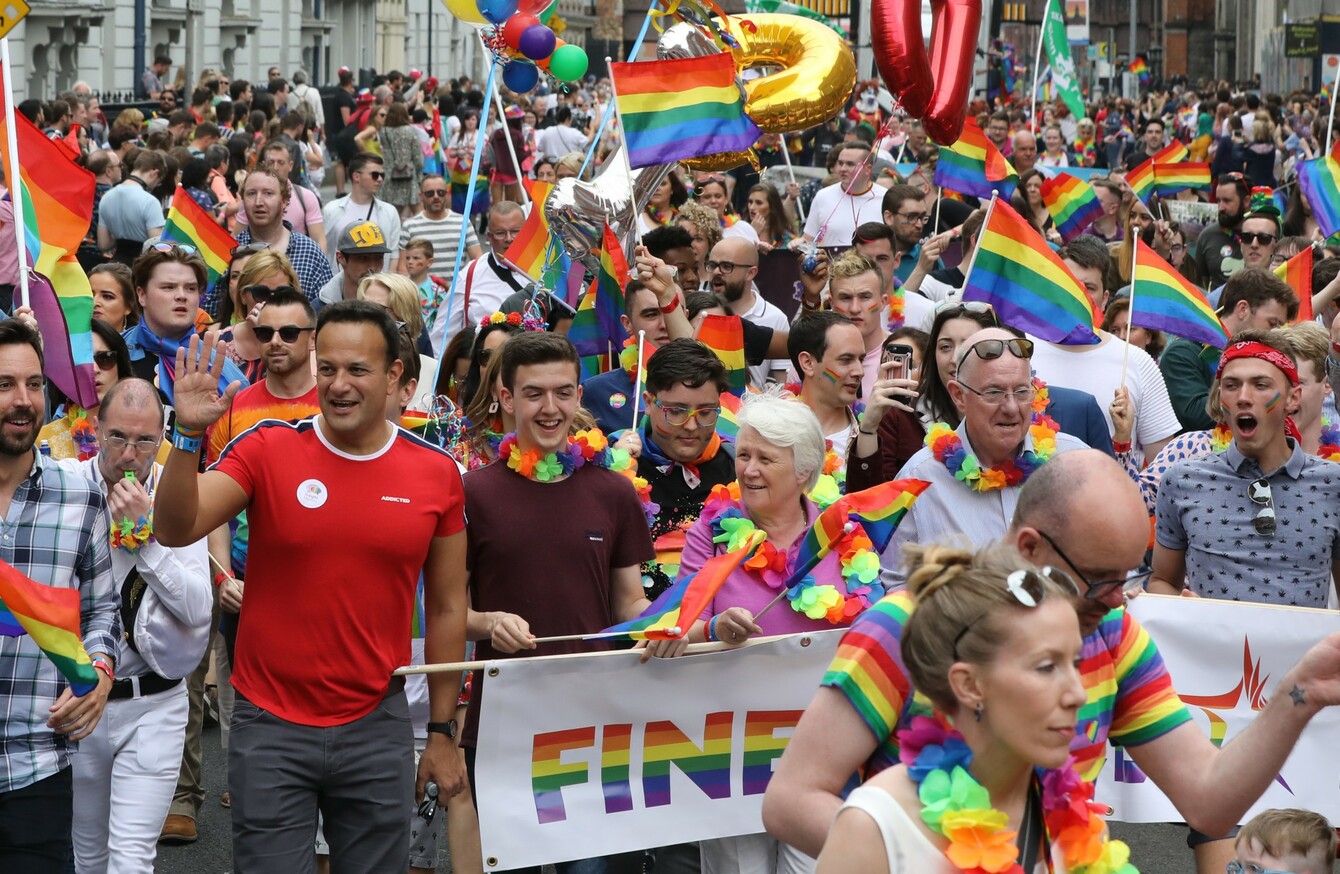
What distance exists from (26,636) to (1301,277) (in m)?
6.44

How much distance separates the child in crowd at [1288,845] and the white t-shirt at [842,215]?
27.1 feet

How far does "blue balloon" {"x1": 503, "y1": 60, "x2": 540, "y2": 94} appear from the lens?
10.3 metres

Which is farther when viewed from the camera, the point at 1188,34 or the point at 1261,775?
the point at 1188,34

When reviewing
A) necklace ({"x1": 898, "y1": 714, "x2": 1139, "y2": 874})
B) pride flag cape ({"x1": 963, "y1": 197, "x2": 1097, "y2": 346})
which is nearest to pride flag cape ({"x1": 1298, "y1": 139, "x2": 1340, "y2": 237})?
pride flag cape ({"x1": 963, "y1": 197, "x2": 1097, "y2": 346})

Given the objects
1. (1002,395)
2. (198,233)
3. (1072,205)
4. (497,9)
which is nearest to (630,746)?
(1002,395)

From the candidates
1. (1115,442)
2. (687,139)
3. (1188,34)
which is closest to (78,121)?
(687,139)

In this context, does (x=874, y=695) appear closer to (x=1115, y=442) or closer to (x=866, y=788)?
(x=866, y=788)

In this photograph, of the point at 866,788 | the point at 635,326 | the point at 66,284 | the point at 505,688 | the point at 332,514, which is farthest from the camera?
the point at 635,326

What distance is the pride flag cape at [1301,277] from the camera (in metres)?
8.79

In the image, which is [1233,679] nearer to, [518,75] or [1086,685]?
[1086,685]

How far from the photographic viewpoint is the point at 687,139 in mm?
8531

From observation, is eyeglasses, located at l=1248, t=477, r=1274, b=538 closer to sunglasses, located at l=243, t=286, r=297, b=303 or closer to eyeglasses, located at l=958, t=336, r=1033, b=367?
eyeglasses, located at l=958, t=336, r=1033, b=367

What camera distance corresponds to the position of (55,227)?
7.24 metres

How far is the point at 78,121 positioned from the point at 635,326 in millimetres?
12304
